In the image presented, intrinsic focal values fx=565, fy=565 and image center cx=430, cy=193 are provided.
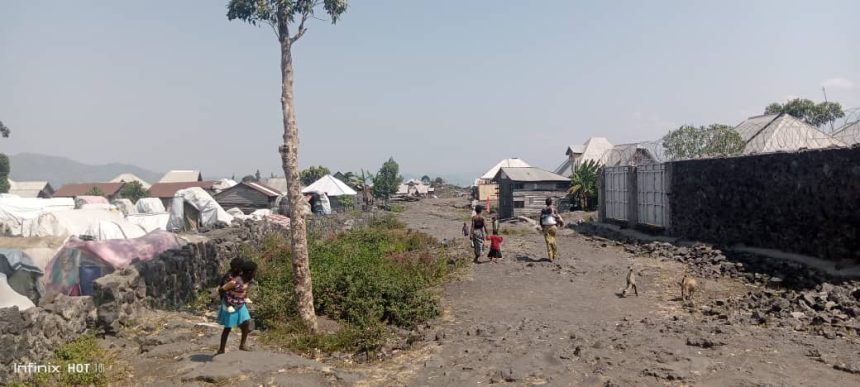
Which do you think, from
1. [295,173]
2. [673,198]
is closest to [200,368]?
[295,173]

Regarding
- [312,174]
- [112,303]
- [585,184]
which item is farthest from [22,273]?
[312,174]

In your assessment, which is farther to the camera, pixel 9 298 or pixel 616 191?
pixel 616 191

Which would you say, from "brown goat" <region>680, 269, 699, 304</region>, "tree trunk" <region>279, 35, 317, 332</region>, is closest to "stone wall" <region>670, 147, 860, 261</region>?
"brown goat" <region>680, 269, 699, 304</region>

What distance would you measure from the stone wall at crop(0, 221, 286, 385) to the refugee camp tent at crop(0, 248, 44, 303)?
4.28 ft

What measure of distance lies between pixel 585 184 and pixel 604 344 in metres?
23.8

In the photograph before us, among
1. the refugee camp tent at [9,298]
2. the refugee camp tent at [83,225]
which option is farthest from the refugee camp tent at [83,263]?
the refugee camp tent at [83,225]

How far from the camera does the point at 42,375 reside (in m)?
5.43

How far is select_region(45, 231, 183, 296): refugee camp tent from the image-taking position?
27.7 ft

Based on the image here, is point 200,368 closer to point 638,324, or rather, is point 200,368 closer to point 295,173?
point 295,173

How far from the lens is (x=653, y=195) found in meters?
18.5

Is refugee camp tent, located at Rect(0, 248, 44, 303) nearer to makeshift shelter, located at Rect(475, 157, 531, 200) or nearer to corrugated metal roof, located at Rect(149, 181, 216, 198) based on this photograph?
makeshift shelter, located at Rect(475, 157, 531, 200)

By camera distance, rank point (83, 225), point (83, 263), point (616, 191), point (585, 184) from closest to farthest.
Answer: point (83, 263) → point (83, 225) → point (616, 191) → point (585, 184)

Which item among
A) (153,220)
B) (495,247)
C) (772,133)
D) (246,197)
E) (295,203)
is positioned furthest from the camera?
(246,197)

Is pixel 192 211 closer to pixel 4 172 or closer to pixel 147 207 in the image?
pixel 147 207
